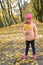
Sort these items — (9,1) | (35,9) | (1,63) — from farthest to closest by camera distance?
(9,1)
(35,9)
(1,63)

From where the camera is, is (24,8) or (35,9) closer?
(35,9)

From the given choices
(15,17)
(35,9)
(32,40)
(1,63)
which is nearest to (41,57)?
(32,40)

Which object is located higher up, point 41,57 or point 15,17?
point 41,57

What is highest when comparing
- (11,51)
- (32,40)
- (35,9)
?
(32,40)

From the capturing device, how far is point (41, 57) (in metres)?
9.13

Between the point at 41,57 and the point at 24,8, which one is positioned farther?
the point at 24,8

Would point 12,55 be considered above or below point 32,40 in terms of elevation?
below

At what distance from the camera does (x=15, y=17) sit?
4659 cm

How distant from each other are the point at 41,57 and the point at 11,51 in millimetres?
1977

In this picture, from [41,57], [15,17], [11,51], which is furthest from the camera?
[15,17]

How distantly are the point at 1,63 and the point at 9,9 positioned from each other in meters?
33.2

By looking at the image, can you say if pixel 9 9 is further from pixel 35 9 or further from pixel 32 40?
pixel 32 40

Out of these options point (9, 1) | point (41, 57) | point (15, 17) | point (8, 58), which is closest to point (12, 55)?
point (8, 58)

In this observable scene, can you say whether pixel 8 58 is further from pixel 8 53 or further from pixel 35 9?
pixel 35 9
